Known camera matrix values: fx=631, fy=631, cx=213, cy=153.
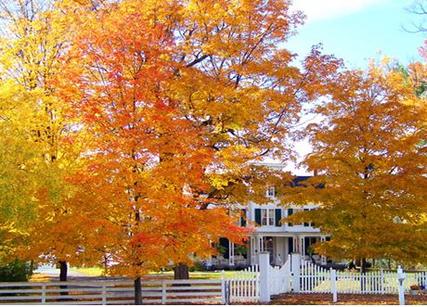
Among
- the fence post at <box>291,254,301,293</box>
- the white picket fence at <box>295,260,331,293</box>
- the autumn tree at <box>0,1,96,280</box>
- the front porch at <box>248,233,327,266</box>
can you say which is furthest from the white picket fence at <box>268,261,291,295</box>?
the front porch at <box>248,233,327,266</box>

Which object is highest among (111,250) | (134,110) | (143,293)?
(134,110)

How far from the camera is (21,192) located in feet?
56.0

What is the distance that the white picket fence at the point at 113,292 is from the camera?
842 inches

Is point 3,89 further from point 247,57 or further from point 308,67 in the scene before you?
point 308,67

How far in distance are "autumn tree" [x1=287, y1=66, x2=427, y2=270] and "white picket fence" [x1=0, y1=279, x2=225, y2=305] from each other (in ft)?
17.8

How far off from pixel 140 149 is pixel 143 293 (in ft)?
21.2

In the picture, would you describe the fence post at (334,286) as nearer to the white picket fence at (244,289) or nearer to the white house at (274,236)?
the white picket fence at (244,289)

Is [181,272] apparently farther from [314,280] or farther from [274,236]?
[274,236]

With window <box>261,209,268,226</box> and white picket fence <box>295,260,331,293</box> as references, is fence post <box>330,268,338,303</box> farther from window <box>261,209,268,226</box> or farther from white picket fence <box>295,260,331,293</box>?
window <box>261,209,268,226</box>

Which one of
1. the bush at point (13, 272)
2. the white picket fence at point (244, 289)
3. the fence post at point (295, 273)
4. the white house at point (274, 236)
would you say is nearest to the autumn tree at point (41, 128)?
the bush at point (13, 272)

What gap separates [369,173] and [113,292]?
36.9 ft

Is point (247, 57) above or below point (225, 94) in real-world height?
above

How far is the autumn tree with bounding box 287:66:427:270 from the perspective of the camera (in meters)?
24.4

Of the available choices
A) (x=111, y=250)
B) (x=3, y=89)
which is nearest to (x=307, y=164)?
(x=111, y=250)
